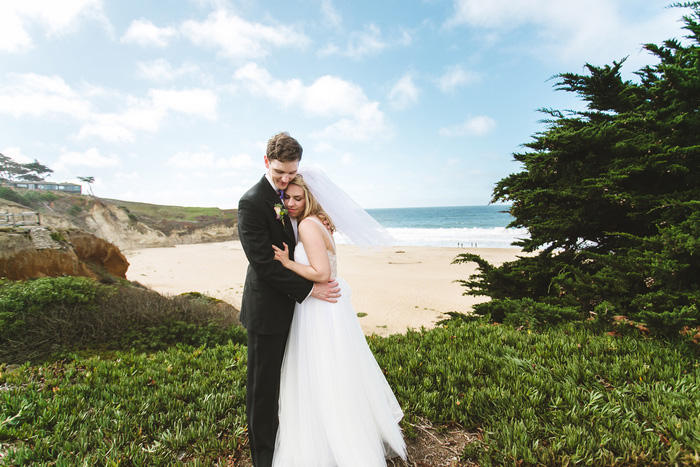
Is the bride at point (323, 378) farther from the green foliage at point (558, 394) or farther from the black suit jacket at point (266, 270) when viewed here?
the green foliage at point (558, 394)

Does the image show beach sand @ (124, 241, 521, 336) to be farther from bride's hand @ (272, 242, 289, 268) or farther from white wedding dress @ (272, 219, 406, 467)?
bride's hand @ (272, 242, 289, 268)

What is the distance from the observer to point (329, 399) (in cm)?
270

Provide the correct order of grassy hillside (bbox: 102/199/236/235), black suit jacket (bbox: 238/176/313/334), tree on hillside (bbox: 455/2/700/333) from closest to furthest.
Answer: black suit jacket (bbox: 238/176/313/334)
tree on hillside (bbox: 455/2/700/333)
grassy hillside (bbox: 102/199/236/235)

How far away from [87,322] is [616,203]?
32.2 ft

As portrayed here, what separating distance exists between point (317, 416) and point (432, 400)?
143 cm

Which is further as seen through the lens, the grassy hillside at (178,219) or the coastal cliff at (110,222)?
the grassy hillside at (178,219)

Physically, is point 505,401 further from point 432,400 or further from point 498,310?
point 498,310

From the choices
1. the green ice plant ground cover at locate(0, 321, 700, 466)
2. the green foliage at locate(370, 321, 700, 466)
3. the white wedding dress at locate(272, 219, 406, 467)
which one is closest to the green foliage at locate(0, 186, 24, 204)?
the green ice plant ground cover at locate(0, 321, 700, 466)

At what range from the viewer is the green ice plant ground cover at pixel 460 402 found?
2713 millimetres

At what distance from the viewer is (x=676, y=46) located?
19.0 feet

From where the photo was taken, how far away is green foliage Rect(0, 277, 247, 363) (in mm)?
5555

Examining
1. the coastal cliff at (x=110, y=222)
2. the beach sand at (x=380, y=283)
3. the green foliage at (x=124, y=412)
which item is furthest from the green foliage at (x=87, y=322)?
the coastal cliff at (x=110, y=222)

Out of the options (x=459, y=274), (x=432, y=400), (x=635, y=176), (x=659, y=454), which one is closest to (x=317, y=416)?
(x=432, y=400)

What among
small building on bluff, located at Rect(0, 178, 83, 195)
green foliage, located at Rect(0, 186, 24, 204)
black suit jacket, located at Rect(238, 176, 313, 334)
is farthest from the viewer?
small building on bluff, located at Rect(0, 178, 83, 195)
